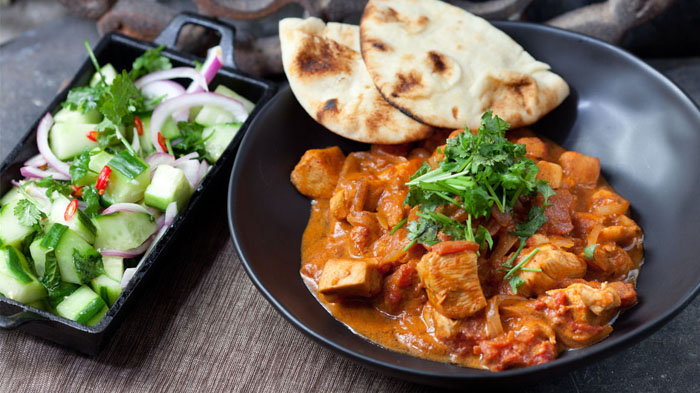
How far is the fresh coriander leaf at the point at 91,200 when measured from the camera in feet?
12.3

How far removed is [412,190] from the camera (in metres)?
3.37

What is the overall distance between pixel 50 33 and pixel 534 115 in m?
4.35

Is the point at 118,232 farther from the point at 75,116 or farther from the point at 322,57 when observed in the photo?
the point at 322,57

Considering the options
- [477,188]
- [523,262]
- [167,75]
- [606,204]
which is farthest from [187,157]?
[606,204]

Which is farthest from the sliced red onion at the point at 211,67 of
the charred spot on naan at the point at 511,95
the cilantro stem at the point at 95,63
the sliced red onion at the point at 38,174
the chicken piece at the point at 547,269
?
the chicken piece at the point at 547,269

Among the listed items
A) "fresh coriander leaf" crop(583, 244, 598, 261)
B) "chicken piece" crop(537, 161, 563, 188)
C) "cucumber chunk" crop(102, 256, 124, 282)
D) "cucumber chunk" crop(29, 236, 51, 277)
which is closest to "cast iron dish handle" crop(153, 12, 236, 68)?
"cucumber chunk" crop(102, 256, 124, 282)

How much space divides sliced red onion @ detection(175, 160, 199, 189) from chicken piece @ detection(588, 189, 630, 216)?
2.31 meters

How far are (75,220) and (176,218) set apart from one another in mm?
540

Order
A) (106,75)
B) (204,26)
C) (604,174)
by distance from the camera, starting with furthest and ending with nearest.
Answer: (204,26), (106,75), (604,174)

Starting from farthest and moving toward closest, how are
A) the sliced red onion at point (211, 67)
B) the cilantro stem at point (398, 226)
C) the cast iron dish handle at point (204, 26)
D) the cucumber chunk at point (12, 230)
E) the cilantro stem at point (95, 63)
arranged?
the cast iron dish handle at point (204, 26) < the sliced red onion at point (211, 67) < the cilantro stem at point (95, 63) < the cucumber chunk at point (12, 230) < the cilantro stem at point (398, 226)

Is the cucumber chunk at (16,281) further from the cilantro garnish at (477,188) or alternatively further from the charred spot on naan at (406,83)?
the charred spot on naan at (406,83)

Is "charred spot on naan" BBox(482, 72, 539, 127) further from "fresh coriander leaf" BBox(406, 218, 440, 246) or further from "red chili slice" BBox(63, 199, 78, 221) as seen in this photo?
"red chili slice" BBox(63, 199, 78, 221)

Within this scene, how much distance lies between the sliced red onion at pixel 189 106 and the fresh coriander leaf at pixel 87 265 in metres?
0.88

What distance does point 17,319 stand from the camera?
3156 mm
